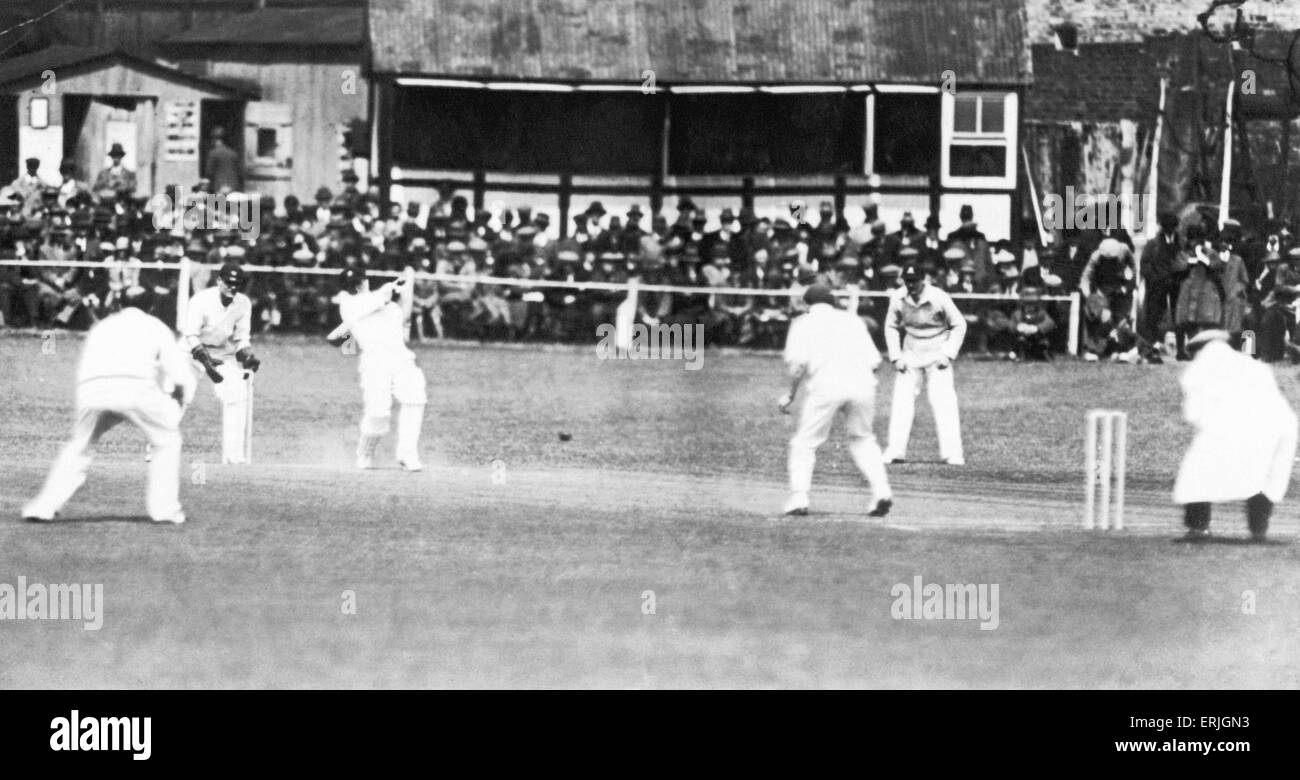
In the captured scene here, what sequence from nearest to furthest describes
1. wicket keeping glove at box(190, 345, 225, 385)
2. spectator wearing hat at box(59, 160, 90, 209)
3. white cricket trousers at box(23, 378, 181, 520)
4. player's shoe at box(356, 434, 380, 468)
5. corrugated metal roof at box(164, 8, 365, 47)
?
white cricket trousers at box(23, 378, 181, 520) → wicket keeping glove at box(190, 345, 225, 385) → player's shoe at box(356, 434, 380, 468) → spectator wearing hat at box(59, 160, 90, 209) → corrugated metal roof at box(164, 8, 365, 47)

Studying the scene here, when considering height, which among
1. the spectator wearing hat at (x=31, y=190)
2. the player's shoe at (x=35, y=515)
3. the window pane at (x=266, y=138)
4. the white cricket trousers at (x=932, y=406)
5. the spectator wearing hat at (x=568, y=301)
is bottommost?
the player's shoe at (x=35, y=515)

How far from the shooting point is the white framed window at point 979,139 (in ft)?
115

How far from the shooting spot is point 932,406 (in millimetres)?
23047

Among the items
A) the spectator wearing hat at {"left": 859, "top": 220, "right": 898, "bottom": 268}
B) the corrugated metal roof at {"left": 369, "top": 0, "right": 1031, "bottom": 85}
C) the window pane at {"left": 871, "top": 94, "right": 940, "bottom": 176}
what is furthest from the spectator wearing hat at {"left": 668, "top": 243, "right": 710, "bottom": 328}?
the window pane at {"left": 871, "top": 94, "right": 940, "bottom": 176}

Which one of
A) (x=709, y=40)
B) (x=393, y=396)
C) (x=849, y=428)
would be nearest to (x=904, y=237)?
(x=709, y=40)

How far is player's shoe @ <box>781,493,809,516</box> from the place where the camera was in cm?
1877

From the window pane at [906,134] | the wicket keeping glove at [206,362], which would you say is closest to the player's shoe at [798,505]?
the wicket keeping glove at [206,362]

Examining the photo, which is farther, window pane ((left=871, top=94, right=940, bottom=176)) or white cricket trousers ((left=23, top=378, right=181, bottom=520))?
window pane ((left=871, top=94, right=940, bottom=176))

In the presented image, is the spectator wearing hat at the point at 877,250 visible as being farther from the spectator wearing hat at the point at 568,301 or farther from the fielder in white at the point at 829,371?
the fielder in white at the point at 829,371

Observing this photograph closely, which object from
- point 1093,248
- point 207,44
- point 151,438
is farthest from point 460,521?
point 207,44

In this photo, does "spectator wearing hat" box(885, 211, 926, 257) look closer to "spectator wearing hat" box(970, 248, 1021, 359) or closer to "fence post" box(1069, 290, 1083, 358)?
"spectator wearing hat" box(970, 248, 1021, 359)

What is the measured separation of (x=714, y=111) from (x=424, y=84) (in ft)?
12.3

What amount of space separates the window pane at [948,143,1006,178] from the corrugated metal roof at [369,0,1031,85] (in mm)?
904

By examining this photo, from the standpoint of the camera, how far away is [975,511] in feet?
66.2
